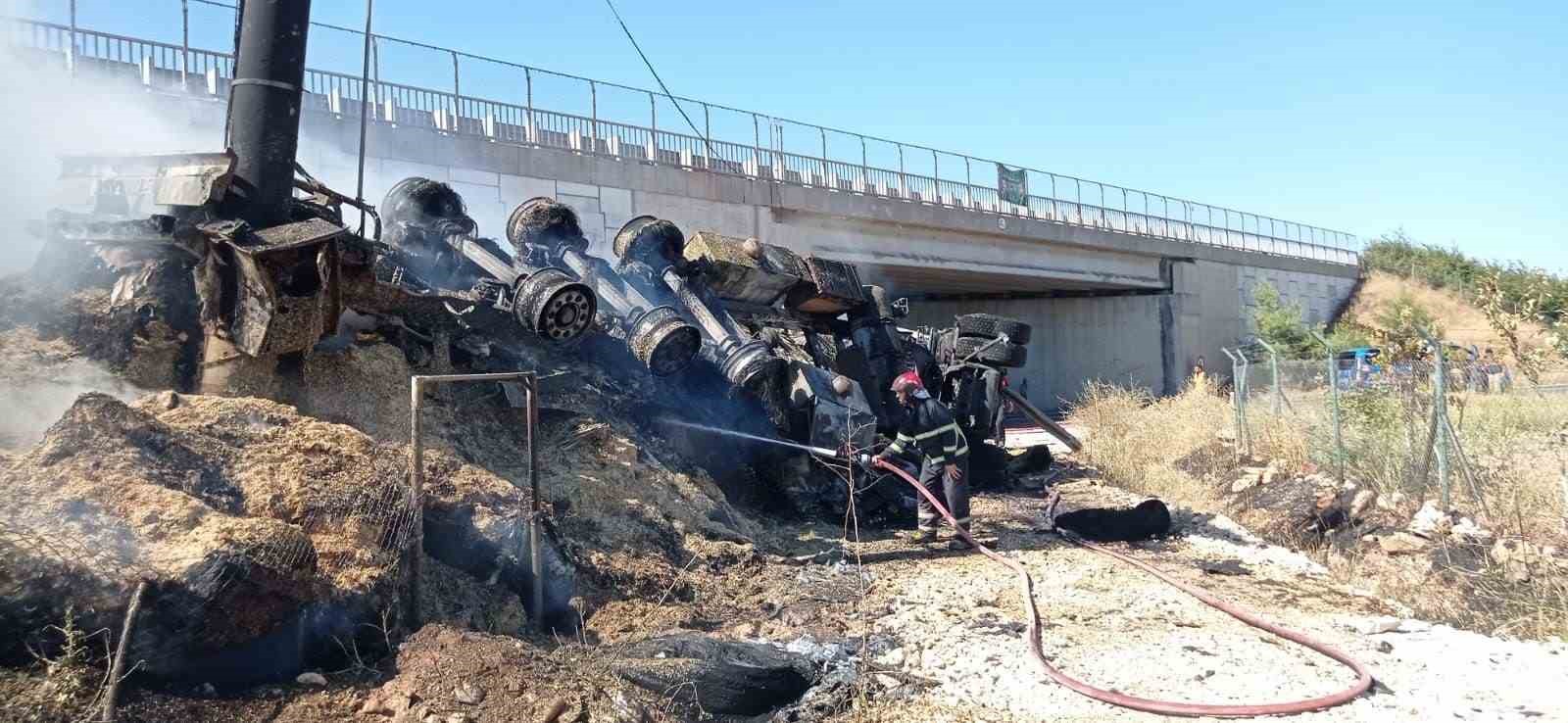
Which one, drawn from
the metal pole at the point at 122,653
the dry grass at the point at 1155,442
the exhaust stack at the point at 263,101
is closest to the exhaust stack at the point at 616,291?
the exhaust stack at the point at 263,101

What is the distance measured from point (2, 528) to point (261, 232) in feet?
9.19

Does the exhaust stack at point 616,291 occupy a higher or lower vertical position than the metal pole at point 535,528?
higher

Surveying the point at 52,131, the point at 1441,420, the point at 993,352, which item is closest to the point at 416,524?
the point at 52,131

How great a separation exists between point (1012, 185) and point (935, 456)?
20537 millimetres

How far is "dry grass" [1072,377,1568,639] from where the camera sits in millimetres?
6574

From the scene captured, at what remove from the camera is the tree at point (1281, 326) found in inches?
1244

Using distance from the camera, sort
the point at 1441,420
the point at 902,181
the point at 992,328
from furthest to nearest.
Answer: the point at 902,181 → the point at 992,328 → the point at 1441,420

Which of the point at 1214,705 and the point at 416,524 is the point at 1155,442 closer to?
the point at 1214,705

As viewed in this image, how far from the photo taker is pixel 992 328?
11.7 metres

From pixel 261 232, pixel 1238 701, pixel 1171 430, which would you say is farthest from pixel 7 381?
pixel 1171 430

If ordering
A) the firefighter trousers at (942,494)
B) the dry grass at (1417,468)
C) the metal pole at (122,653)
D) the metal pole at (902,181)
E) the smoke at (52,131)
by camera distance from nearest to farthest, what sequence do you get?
1. the metal pole at (122,653)
2. the dry grass at (1417,468)
3. the smoke at (52,131)
4. the firefighter trousers at (942,494)
5. the metal pole at (902,181)

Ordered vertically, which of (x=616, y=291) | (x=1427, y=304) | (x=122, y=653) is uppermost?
(x=1427, y=304)

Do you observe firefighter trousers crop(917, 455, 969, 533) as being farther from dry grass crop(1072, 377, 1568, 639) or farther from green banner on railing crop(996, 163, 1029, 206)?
green banner on railing crop(996, 163, 1029, 206)

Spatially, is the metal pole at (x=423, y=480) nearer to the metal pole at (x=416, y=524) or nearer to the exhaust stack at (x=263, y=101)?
the metal pole at (x=416, y=524)
